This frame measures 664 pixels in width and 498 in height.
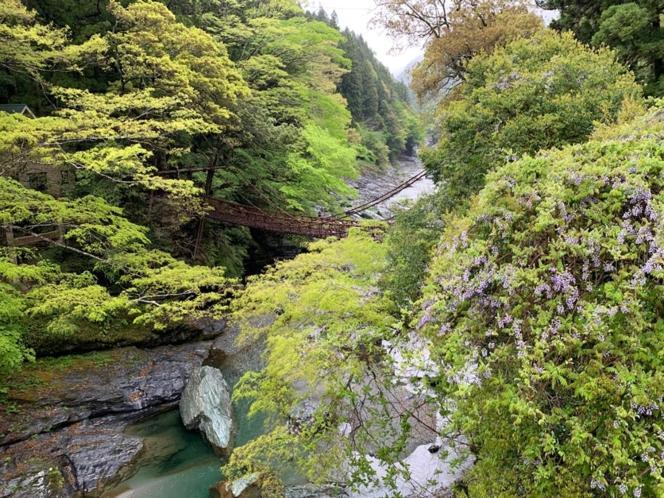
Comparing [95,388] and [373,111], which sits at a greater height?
[373,111]

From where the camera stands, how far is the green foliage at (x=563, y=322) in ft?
6.10

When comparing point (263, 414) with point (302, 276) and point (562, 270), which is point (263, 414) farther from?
point (562, 270)

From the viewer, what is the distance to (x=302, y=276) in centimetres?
621

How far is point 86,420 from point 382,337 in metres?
5.56

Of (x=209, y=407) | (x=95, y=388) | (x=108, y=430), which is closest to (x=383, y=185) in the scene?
(x=209, y=407)

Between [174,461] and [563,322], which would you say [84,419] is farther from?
[563,322]

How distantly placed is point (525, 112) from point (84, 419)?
7897 millimetres

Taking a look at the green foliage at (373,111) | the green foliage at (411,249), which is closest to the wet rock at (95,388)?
the green foliage at (411,249)

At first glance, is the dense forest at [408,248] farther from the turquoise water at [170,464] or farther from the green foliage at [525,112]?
the turquoise water at [170,464]

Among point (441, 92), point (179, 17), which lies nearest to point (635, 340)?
point (441, 92)

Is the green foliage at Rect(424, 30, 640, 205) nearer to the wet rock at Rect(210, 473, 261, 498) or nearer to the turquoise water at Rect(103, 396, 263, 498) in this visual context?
the wet rock at Rect(210, 473, 261, 498)

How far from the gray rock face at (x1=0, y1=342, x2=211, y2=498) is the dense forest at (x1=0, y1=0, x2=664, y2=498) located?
0.44 meters

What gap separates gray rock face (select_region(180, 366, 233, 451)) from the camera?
6.52m

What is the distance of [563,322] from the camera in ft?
6.70
